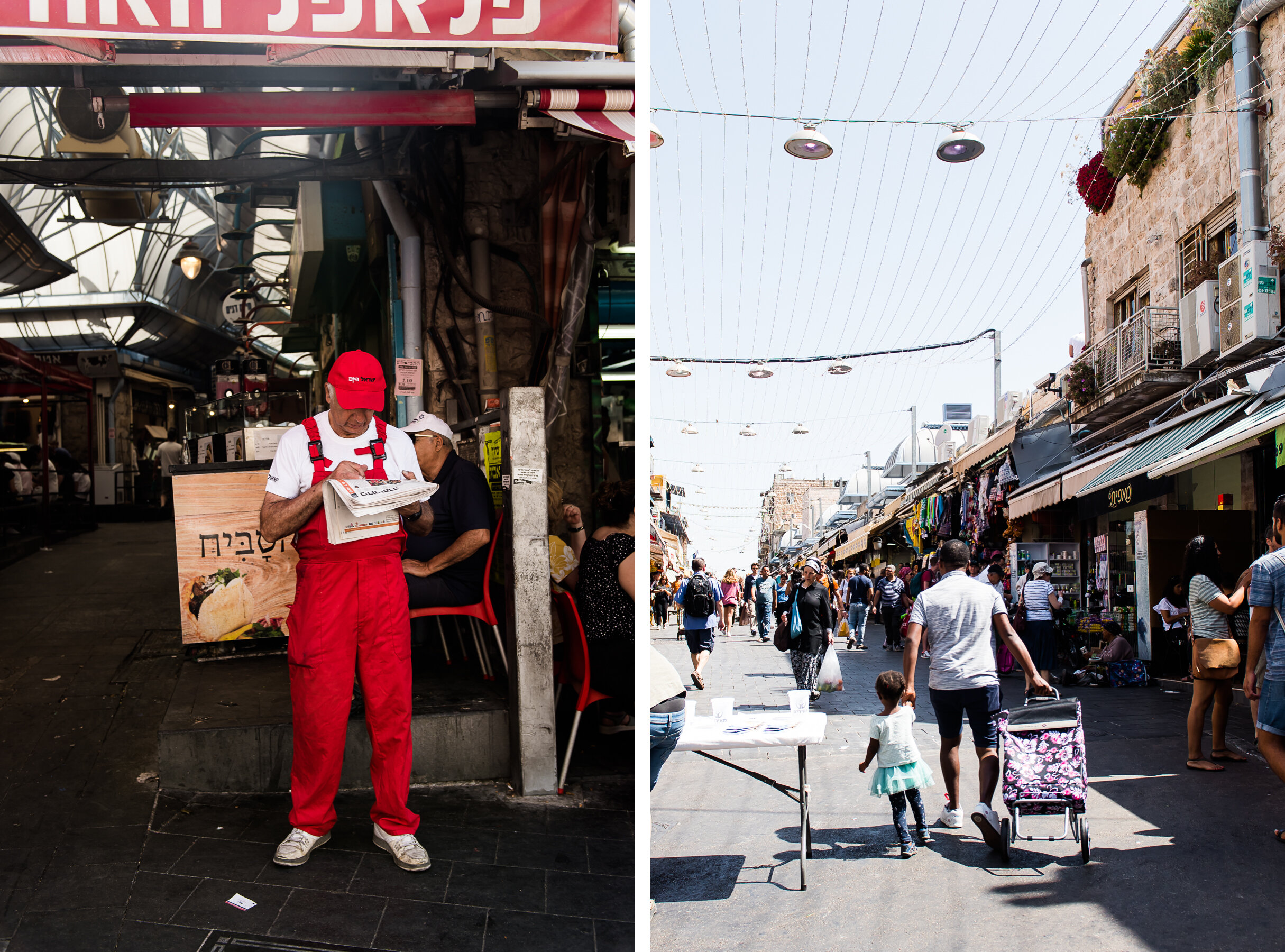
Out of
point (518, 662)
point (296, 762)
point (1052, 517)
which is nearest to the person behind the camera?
point (296, 762)

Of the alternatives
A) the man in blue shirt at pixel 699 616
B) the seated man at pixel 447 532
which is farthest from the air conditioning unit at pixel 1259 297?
the seated man at pixel 447 532

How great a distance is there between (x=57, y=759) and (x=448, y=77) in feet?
12.2

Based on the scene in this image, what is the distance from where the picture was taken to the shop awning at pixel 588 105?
4441mm

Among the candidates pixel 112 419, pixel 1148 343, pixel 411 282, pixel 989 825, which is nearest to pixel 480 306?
pixel 411 282

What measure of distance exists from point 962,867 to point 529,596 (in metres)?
2.08

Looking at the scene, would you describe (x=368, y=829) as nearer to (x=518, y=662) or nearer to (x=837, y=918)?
(x=518, y=662)

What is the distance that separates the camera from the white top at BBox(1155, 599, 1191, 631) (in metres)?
9.52

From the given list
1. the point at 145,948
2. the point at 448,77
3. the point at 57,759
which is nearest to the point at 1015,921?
the point at 145,948

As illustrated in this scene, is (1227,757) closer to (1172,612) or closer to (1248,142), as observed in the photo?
(1172,612)

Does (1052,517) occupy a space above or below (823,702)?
A: above

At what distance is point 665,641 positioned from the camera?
16578 millimetres

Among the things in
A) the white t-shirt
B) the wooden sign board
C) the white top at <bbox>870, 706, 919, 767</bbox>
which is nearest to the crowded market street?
the white top at <bbox>870, 706, 919, 767</bbox>

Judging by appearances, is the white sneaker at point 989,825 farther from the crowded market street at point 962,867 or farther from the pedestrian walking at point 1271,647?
the pedestrian walking at point 1271,647

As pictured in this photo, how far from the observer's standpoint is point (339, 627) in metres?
3.33
